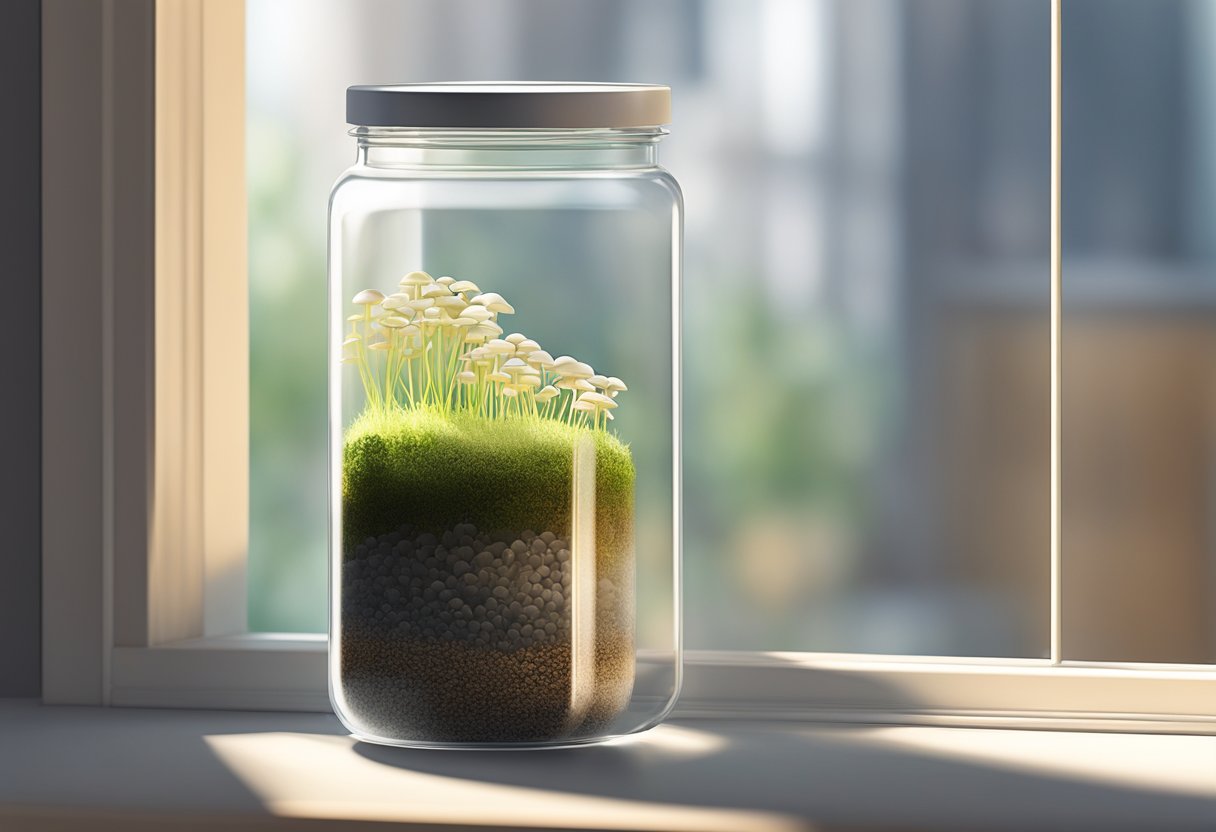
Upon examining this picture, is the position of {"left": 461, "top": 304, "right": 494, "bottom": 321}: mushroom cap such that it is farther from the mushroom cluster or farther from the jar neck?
the jar neck

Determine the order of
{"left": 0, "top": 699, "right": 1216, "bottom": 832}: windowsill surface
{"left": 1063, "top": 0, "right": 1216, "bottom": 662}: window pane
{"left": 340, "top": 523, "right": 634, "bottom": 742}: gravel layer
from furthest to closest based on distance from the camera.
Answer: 1. {"left": 1063, "top": 0, "right": 1216, "bottom": 662}: window pane
2. {"left": 340, "top": 523, "right": 634, "bottom": 742}: gravel layer
3. {"left": 0, "top": 699, "right": 1216, "bottom": 832}: windowsill surface

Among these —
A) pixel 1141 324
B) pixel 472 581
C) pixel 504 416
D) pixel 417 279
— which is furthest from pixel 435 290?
pixel 1141 324

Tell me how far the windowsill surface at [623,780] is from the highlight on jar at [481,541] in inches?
1.9

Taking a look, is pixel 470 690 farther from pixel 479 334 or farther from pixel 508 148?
pixel 508 148

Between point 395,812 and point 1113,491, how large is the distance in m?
0.65

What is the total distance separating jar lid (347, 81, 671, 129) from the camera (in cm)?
101

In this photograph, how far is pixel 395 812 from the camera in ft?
2.87

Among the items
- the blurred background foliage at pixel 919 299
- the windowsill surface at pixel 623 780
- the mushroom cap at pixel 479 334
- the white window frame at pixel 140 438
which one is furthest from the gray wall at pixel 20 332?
the mushroom cap at pixel 479 334

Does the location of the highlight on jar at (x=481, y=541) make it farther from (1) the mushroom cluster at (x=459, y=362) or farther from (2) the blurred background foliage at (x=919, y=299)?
(2) the blurred background foliage at (x=919, y=299)

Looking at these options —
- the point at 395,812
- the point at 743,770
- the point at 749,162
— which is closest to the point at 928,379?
the point at 749,162

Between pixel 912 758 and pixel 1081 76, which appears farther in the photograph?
pixel 1081 76

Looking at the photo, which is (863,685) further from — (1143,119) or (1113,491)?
(1143,119)

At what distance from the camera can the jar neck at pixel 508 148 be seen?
3.46 feet

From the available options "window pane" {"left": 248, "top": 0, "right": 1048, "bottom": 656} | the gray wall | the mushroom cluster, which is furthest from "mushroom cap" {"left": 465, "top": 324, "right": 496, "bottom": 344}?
the gray wall
